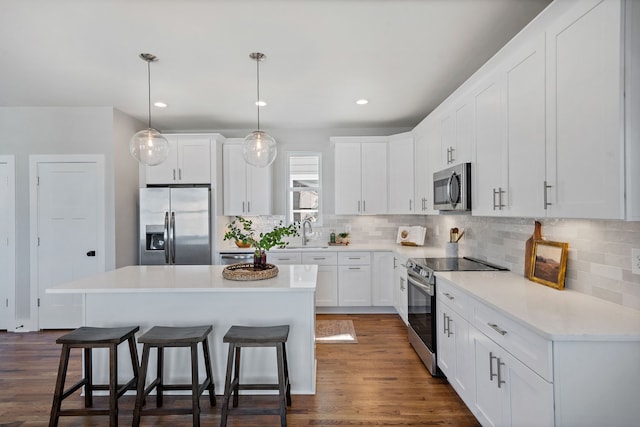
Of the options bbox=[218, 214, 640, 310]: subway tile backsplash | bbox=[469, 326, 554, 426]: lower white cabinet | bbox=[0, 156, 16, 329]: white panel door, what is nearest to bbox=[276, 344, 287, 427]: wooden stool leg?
bbox=[469, 326, 554, 426]: lower white cabinet

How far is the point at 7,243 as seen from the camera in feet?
13.2

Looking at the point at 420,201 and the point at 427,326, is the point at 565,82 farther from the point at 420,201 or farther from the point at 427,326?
the point at 420,201

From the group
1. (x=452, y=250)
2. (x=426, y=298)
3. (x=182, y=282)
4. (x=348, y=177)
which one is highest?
(x=348, y=177)

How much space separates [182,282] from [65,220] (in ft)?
8.56

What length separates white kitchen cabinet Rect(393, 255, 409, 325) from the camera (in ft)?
12.3

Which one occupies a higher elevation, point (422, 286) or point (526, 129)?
point (526, 129)

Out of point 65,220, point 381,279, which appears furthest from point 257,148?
point 65,220

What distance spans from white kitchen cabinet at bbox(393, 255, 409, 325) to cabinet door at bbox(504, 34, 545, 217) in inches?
69.8

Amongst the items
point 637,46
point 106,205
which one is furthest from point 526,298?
point 106,205

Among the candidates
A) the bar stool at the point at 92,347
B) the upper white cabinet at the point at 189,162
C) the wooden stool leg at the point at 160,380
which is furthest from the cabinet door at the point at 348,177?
the bar stool at the point at 92,347

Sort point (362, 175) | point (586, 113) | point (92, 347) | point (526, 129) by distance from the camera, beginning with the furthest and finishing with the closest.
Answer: point (362, 175), point (92, 347), point (526, 129), point (586, 113)

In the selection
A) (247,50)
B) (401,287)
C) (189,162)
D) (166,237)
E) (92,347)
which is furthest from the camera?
(189,162)

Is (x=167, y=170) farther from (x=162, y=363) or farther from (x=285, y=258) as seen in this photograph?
(x=162, y=363)

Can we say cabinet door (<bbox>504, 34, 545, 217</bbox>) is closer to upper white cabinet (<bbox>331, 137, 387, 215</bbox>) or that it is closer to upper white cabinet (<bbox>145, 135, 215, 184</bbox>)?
upper white cabinet (<bbox>331, 137, 387, 215</bbox>)
